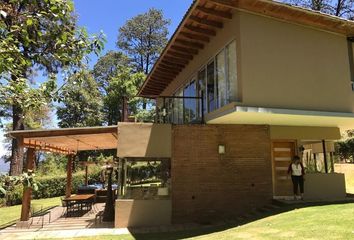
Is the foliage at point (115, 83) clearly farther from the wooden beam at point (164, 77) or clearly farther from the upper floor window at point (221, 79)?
the upper floor window at point (221, 79)

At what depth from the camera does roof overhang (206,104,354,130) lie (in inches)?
448

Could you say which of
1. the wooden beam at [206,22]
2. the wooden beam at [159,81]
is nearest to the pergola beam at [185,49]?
the wooden beam at [206,22]

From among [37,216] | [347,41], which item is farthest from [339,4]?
[37,216]

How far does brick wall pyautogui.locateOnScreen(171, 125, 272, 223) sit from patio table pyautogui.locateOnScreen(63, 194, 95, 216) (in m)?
4.74

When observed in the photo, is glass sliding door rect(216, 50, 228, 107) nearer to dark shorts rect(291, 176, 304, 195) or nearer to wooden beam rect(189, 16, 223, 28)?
wooden beam rect(189, 16, 223, 28)

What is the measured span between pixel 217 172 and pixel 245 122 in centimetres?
215

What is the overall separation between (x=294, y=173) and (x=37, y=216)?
1138 centimetres

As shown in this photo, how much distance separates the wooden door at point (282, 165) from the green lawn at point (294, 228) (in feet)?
7.88

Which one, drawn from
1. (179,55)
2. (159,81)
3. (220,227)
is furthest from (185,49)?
(220,227)

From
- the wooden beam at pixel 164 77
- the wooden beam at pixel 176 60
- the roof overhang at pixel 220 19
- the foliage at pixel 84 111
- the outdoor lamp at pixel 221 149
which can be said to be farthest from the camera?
the foliage at pixel 84 111

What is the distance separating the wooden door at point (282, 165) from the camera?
14.0 m

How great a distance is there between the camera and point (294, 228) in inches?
361

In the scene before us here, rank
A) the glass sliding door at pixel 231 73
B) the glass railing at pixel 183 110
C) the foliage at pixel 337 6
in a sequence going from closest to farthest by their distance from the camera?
the glass sliding door at pixel 231 73, the glass railing at pixel 183 110, the foliage at pixel 337 6

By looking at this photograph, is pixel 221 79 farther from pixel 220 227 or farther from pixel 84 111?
pixel 84 111
